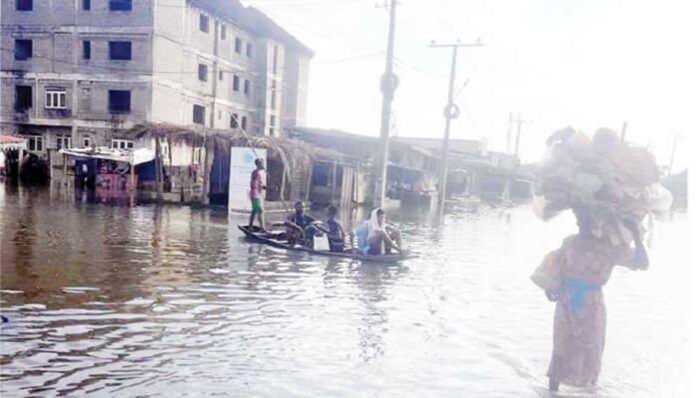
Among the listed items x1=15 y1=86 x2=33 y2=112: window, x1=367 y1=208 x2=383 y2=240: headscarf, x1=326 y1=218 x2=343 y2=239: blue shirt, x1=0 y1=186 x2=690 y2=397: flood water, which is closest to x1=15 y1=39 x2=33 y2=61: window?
x1=15 y1=86 x2=33 y2=112: window

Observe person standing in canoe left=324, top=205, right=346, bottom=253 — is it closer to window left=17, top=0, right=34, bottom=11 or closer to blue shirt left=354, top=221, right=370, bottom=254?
blue shirt left=354, top=221, right=370, bottom=254

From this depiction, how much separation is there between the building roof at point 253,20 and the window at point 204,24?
2.28 ft

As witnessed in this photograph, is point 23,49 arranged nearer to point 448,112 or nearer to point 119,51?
point 119,51

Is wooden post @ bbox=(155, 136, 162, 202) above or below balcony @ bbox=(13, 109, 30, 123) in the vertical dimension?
below

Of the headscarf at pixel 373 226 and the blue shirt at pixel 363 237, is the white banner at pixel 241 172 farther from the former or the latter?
the headscarf at pixel 373 226

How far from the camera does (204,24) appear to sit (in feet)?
134

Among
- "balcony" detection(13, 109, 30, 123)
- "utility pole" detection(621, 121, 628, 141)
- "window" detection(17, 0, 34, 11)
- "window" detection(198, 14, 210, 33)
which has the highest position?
"window" detection(198, 14, 210, 33)

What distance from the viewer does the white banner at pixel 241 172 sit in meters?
21.2

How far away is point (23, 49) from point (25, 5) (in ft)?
9.24

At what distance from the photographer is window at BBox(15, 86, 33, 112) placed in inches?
1465

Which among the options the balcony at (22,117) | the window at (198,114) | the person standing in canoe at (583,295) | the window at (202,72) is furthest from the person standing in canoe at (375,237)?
the balcony at (22,117)

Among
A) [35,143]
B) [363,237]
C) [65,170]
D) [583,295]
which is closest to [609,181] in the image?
[583,295]

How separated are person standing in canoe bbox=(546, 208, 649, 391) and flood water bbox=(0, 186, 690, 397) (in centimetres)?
75

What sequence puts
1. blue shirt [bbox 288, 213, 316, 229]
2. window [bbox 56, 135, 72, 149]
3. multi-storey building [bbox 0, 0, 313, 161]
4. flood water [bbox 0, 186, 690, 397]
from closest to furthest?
flood water [bbox 0, 186, 690, 397] < blue shirt [bbox 288, 213, 316, 229] < multi-storey building [bbox 0, 0, 313, 161] < window [bbox 56, 135, 72, 149]
